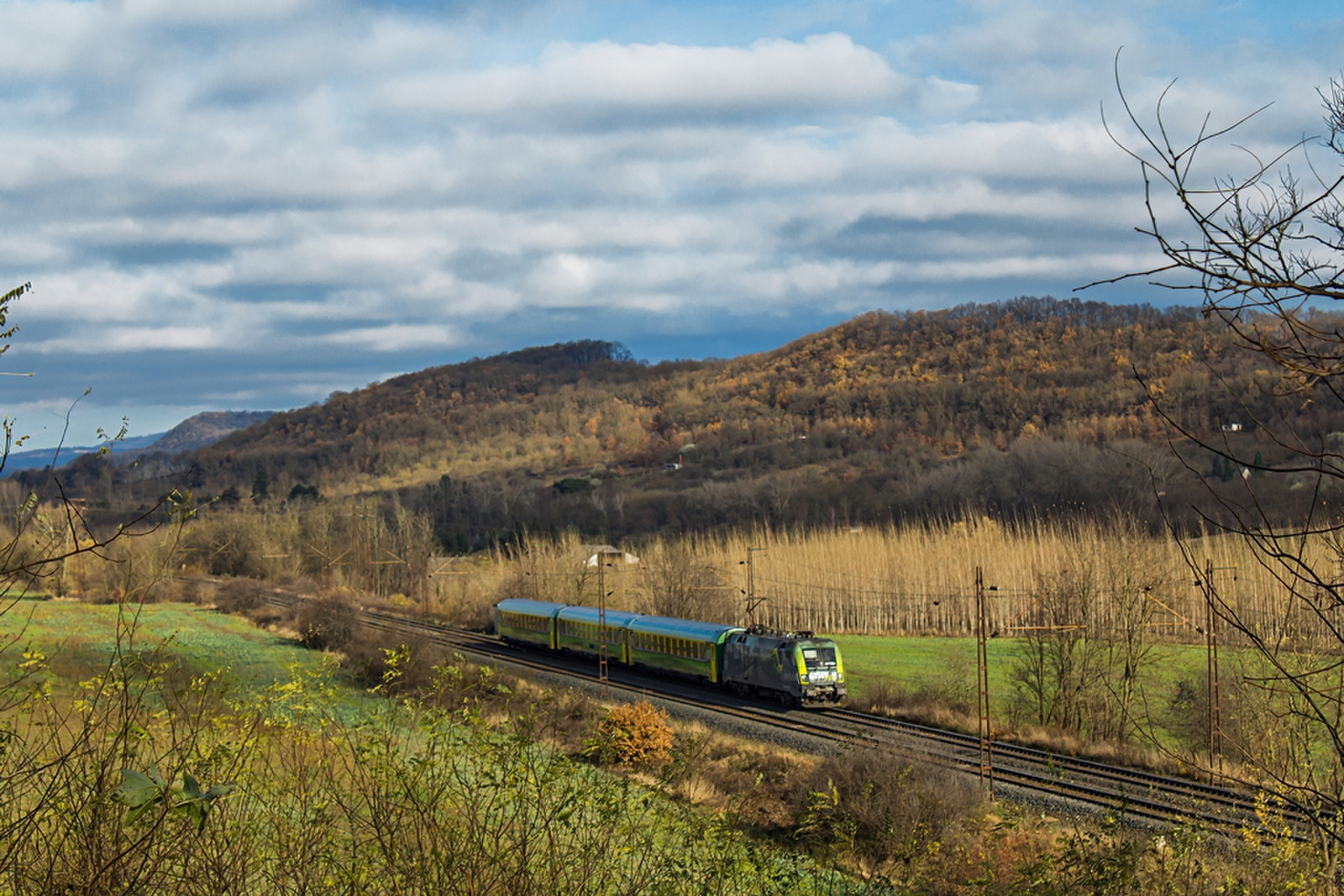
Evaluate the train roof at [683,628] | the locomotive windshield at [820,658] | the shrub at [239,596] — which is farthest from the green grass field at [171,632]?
the locomotive windshield at [820,658]

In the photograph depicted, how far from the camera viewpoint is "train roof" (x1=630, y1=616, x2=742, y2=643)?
114 feet

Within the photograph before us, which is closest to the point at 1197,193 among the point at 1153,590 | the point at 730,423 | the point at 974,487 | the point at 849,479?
the point at 1153,590

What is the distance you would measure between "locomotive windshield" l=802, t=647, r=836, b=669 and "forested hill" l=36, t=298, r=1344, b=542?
44482 millimetres

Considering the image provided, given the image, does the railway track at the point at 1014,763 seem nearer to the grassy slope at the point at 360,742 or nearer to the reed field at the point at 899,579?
the grassy slope at the point at 360,742

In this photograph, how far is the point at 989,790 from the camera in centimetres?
1953

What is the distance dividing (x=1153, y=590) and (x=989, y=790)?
14043 millimetres

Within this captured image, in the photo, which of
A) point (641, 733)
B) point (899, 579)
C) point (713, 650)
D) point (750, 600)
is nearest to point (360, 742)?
point (641, 733)

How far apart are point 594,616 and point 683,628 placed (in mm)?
6355

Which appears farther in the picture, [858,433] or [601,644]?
[858,433]

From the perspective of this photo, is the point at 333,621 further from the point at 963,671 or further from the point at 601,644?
the point at 963,671

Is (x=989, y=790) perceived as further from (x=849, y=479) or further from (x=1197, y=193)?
(x=849, y=479)

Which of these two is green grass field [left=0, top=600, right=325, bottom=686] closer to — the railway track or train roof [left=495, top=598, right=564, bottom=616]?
the railway track

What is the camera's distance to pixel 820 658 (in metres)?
31.4

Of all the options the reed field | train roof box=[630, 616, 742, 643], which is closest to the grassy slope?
train roof box=[630, 616, 742, 643]
